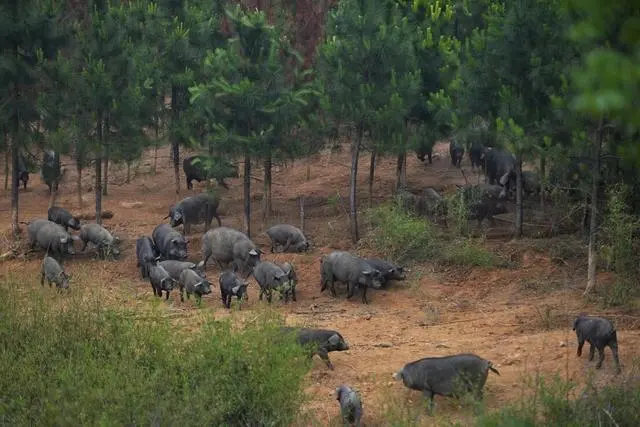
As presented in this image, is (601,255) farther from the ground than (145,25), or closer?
closer

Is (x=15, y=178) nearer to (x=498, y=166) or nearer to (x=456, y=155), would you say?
(x=498, y=166)

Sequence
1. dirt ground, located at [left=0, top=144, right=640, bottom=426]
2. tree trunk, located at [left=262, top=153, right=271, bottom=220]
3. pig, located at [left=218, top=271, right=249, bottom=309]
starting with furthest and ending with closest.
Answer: tree trunk, located at [left=262, top=153, right=271, bottom=220], pig, located at [left=218, top=271, right=249, bottom=309], dirt ground, located at [left=0, top=144, right=640, bottom=426]

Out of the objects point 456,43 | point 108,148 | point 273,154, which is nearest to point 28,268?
point 108,148

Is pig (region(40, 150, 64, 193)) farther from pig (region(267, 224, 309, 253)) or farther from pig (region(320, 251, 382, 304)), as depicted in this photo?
pig (region(320, 251, 382, 304))

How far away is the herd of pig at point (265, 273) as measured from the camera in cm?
1287

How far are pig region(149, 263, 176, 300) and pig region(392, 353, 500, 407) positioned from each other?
8.09m

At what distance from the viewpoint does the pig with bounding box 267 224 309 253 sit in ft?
77.8

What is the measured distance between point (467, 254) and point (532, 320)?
417 cm

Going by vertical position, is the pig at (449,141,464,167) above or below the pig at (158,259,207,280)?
above

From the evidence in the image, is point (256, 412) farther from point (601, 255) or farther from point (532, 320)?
point (601, 255)

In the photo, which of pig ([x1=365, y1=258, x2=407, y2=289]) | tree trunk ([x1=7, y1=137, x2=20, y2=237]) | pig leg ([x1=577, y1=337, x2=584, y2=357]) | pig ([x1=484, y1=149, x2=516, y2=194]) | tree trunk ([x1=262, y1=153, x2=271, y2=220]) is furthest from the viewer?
pig ([x1=484, y1=149, x2=516, y2=194])

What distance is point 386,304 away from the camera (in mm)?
19531

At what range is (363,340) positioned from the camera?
54.5 feet

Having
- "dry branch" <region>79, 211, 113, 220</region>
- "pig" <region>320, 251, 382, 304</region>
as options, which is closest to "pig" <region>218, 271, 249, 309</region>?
"pig" <region>320, 251, 382, 304</region>
